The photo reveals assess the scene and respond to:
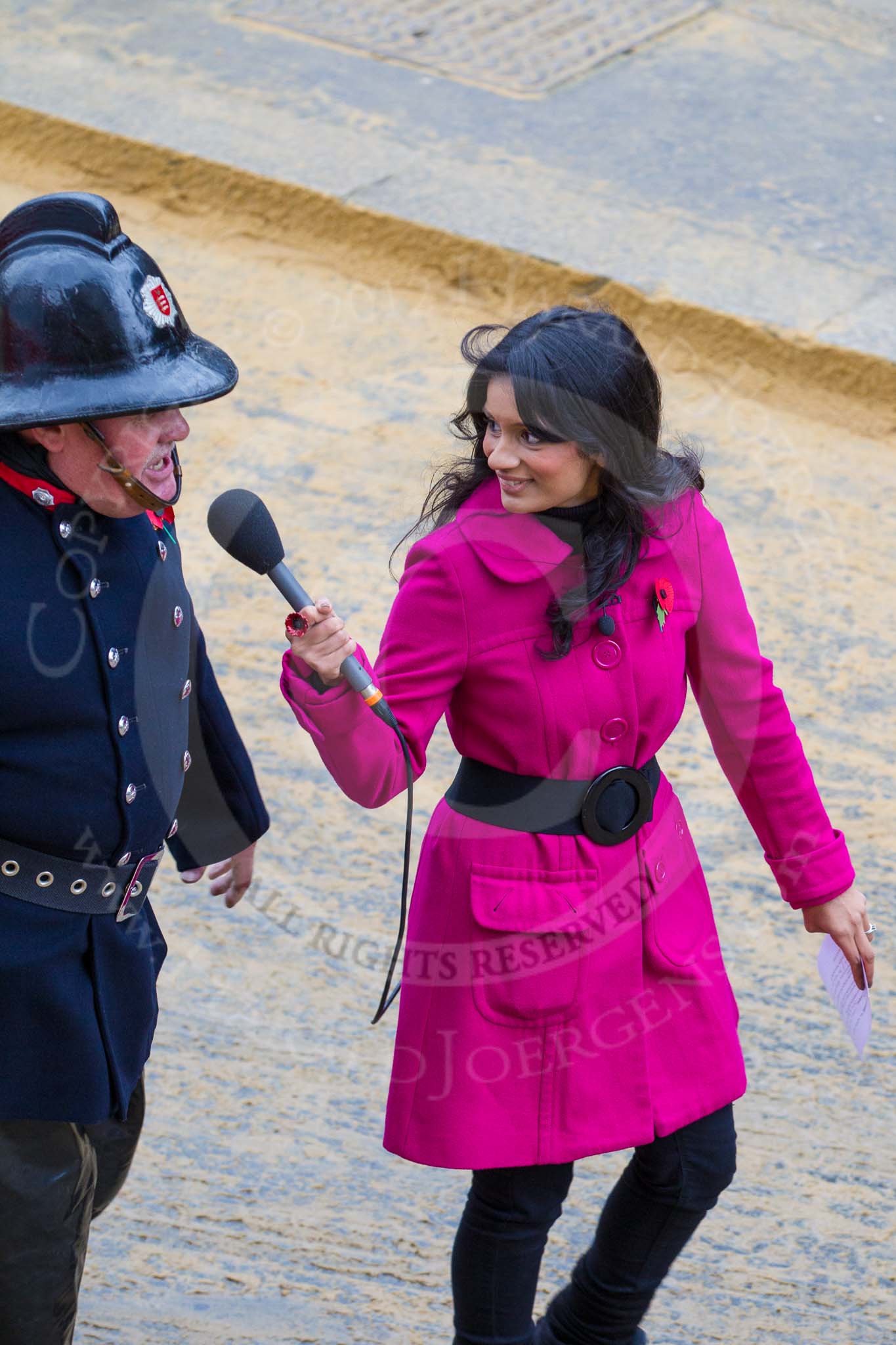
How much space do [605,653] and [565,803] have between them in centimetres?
22

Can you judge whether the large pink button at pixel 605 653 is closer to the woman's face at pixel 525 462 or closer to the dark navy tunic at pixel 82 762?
the woman's face at pixel 525 462

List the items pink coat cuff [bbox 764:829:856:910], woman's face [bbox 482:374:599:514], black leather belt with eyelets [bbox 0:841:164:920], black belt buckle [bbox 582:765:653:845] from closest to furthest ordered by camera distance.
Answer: black leather belt with eyelets [bbox 0:841:164:920] < woman's face [bbox 482:374:599:514] < black belt buckle [bbox 582:765:653:845] < pink coat cuff [bbox 764:829:856:910]

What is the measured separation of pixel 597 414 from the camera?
2271 mm

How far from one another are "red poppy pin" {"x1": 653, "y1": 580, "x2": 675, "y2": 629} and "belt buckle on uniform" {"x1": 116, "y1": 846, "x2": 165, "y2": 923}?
0.78 meters

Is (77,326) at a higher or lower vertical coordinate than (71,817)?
higher

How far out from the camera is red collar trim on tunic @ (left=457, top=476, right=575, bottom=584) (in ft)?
7.60

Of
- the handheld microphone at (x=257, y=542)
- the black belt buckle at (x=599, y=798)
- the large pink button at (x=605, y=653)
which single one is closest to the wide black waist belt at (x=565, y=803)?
the black belt buckle at (x=599, y=798)

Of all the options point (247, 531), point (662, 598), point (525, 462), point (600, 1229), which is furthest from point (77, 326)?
point (600, 1229)

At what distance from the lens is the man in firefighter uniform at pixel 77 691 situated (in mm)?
2049

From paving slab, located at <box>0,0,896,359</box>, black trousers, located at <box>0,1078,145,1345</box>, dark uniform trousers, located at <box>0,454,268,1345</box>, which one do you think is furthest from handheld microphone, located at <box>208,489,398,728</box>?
paving slab, located at <box>0,0,896,359</box>

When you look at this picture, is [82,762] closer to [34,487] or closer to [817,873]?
[34,487]

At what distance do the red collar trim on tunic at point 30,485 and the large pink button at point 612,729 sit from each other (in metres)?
0.81

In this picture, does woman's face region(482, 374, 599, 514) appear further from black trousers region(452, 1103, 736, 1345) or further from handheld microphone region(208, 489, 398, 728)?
black trousers region(452, 1103, 736, 1345)

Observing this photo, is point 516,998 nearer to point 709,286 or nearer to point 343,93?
point 709,286
